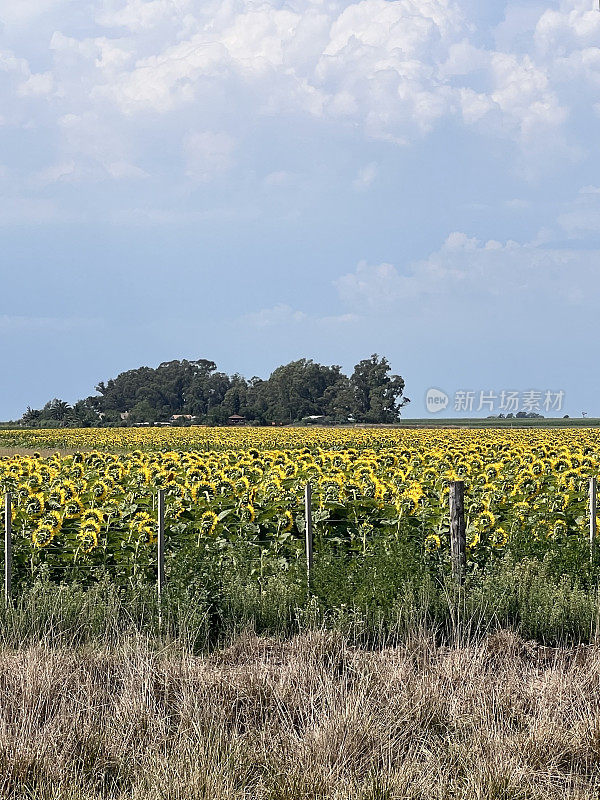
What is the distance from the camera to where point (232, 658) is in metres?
8.21

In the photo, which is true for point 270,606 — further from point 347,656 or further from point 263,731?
point 263,731

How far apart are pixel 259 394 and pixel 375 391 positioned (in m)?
23.5

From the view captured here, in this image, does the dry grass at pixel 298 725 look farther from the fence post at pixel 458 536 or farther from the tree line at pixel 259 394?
the tree line at pixel 259 394

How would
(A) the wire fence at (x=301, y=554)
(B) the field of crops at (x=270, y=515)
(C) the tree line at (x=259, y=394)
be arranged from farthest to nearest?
(C) the tree line at (x=259, y=394) < (B) the field of crops at (x=270, y=515) < (A) the wire fence at (x=301, y=554)

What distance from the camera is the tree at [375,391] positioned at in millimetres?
124512

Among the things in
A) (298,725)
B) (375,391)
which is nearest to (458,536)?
(298,725)

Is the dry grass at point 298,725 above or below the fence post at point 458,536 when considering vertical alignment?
below

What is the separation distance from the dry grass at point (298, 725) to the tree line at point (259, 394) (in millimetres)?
98917

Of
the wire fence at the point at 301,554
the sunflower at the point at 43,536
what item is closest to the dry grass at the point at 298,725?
the wire fence at the point at 301,554

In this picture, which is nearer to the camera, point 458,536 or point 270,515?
point 458,536

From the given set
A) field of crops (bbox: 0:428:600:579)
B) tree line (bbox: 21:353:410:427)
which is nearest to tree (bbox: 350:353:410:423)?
tree line (bbox: 21:353:410:427)

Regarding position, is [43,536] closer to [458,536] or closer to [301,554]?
[301,554]

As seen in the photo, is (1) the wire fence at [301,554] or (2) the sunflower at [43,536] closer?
(1) the wire fence at [301,554]

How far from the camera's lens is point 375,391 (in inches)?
5012
